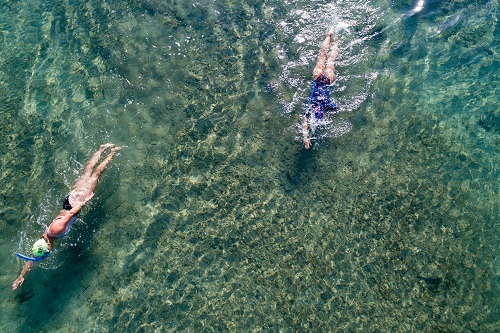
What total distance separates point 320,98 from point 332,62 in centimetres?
102

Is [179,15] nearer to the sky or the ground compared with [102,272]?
nearer to the sky

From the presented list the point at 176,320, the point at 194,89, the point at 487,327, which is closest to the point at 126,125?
the point at 194,89

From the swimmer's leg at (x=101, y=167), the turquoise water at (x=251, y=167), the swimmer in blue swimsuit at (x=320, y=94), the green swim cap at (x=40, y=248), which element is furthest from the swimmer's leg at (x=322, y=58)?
the green swim cap at (x=40, y=248)

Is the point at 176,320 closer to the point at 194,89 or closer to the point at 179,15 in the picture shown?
the point at 194,89

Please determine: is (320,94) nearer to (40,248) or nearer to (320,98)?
(320,98)

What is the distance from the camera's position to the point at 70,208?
8.09 metres

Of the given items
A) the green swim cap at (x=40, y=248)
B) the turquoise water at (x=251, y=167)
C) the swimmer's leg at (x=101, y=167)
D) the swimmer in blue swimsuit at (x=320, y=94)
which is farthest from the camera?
the swimmer in blue swimsuit at (x=320, y=94)

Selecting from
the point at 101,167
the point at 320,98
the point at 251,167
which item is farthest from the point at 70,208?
the point at 320,98

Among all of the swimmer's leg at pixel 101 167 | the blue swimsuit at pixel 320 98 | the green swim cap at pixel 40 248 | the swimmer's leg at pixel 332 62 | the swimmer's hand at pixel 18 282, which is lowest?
the swimmer's hand at pixel 18 282

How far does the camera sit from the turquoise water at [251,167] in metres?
7.79

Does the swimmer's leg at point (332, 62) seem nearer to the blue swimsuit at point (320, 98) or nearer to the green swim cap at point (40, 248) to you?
the blue swimsuit at point (320, 98)

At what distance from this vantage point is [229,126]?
31.0 feet

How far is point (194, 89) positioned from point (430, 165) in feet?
18.0

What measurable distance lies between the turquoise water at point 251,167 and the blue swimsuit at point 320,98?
249 millimetres
